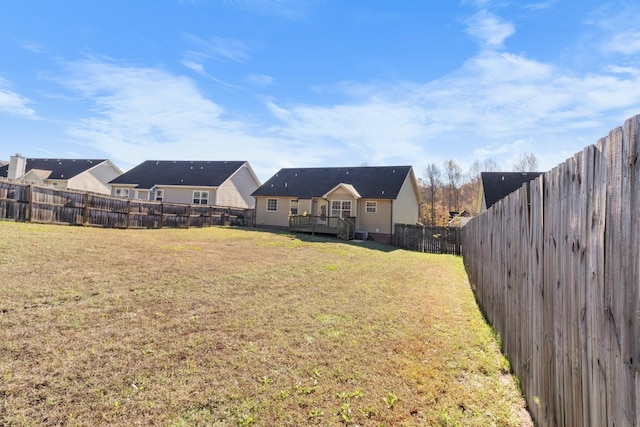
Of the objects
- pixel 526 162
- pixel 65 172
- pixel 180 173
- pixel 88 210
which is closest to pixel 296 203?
pixel 180 173

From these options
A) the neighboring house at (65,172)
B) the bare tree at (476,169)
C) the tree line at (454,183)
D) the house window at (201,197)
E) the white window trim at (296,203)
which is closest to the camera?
the white window trim at (296,203)

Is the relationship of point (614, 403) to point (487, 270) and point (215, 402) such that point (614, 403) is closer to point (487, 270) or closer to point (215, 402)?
point (215, 402)

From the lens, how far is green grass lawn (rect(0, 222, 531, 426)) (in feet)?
8.94

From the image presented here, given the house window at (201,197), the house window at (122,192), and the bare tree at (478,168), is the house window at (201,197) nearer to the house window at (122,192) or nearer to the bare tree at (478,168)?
the house window at (122,192)

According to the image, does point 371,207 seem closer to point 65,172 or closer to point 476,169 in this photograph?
point 65,172

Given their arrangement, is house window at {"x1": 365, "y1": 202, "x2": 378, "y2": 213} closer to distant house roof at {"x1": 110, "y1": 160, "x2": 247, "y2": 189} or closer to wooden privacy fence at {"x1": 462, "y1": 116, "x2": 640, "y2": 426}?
distant house roof at {"x1": 110, "y1": 160, "x2": 247, "y2": 189}

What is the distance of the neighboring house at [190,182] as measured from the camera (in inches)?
1166

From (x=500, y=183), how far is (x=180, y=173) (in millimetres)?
31036

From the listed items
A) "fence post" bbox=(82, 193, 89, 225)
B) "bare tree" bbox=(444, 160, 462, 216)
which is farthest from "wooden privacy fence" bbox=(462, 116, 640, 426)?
"bare tree" bbox=(444, 160, 462, 216)

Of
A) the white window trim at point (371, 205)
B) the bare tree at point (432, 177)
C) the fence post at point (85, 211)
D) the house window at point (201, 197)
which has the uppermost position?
the bare tree at point (432, 177)

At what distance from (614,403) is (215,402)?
2.85 meters

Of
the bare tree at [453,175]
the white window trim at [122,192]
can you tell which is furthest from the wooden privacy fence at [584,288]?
the bare tree at [453,175]

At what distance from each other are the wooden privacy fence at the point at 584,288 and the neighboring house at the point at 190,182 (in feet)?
94.0

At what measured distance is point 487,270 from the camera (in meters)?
5.67
